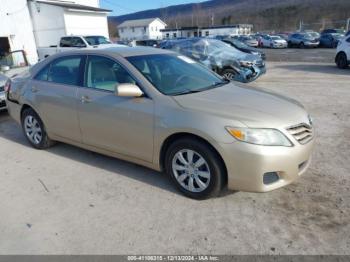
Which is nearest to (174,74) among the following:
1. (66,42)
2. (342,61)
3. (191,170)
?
(191,170)

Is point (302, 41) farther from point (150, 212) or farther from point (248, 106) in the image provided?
point (150, 212)

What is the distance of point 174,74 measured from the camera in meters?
4.29

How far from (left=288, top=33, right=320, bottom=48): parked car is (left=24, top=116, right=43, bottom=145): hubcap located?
104 ft

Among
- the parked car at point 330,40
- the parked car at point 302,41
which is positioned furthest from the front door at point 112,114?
the parked car at point 302,41

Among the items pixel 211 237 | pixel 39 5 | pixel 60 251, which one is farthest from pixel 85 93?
pixel 39 5

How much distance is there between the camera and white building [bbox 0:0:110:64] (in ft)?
→ 65.9

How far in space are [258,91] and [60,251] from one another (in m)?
2.90

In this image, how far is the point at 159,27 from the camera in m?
89.9

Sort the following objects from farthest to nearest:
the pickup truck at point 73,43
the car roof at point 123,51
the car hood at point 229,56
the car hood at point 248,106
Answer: the pickup truck at point 73,43, the car hood at point 229,56, the car roof at point 123,51, the car hood at point 248,106

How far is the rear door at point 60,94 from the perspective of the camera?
4605 millimetres

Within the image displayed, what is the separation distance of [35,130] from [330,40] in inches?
1262

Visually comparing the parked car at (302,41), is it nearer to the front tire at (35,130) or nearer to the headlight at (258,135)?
the front tire at (35,130)

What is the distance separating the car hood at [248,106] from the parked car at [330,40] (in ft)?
102

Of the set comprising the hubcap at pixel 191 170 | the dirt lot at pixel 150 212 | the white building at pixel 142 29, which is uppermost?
the hubcap at pixel 191 170
